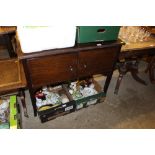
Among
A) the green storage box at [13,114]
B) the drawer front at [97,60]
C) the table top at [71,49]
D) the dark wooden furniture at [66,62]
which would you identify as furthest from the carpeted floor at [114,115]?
the table top at [71,49]

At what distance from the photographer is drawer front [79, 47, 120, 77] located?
4.60ft

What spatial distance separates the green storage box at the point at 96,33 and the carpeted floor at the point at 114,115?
0.91 metres

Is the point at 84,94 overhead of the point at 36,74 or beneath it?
beneath

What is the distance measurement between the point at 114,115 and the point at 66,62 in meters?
0.95

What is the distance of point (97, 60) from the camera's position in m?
1.49

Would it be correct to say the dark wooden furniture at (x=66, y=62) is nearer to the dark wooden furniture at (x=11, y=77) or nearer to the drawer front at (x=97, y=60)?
the drawer front at (x=97, y=60)

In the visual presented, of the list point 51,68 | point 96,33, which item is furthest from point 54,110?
point 96,33

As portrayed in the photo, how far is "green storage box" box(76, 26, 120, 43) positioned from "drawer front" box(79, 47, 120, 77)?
3.9 inches

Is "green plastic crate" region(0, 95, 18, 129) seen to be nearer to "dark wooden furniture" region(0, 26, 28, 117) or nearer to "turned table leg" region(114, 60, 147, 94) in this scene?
"dark wooden furniture" region(0, 26, 28, 117)

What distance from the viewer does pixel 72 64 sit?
1394mm

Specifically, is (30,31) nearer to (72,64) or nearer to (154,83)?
(72,64)

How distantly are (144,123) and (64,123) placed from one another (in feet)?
3.03
